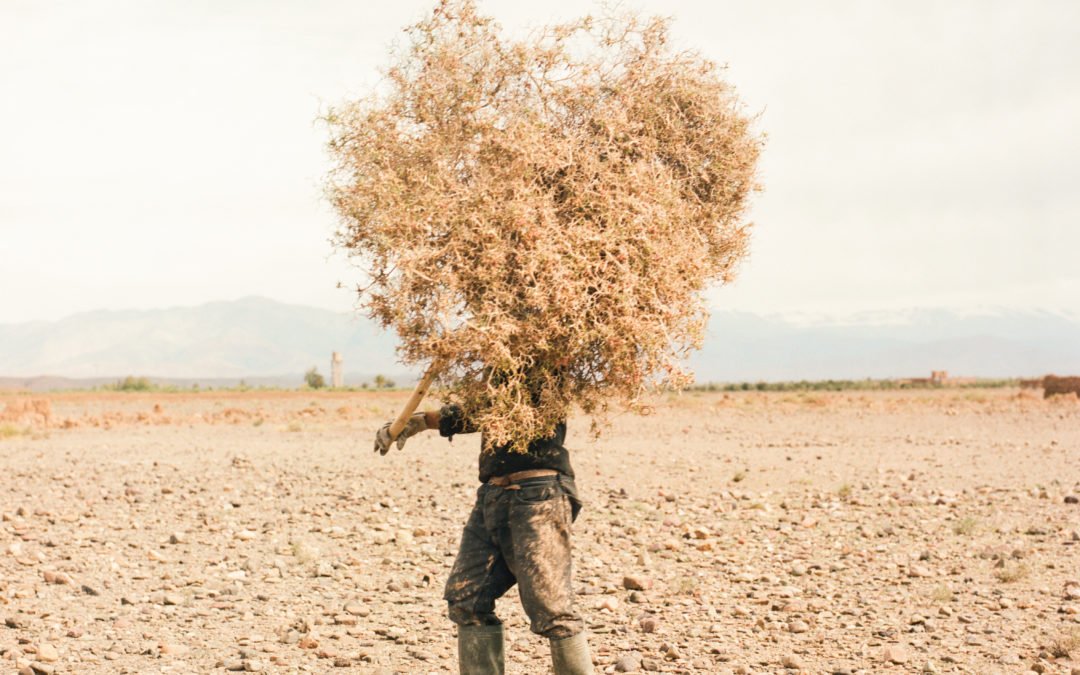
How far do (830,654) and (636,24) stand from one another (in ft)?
14.2

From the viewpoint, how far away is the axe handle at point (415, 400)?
409cm

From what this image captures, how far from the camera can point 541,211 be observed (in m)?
3.88

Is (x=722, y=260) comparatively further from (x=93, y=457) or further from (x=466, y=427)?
(x=93, y=457)

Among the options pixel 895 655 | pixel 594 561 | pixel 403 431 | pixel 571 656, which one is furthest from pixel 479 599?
pixel 594 561

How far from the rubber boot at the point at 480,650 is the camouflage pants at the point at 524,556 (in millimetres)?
42

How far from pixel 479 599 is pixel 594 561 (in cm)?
430

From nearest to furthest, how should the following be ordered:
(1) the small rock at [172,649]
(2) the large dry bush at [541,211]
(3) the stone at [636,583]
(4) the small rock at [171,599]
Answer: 1. (2) the large dry bush at [541,211]
2. (1) the small rock at [172,649]
3. (4) the small rock at [171,599]
4. (3) the stone at [636,583]

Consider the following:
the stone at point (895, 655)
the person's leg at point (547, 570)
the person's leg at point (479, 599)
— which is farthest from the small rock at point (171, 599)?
the stone at point (895, 655)

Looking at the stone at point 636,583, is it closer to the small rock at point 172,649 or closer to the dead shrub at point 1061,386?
the small rock at point 172,649

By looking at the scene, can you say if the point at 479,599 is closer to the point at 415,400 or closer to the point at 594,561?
the point at 415,400

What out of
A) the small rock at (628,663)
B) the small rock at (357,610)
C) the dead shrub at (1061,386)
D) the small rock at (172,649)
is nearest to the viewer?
the small rock at (628,663)

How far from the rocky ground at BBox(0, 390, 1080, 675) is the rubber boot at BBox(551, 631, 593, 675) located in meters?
1.78

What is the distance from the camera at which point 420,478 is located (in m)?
13.0

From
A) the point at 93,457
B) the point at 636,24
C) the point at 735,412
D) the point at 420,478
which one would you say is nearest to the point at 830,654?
the point at 636,24
